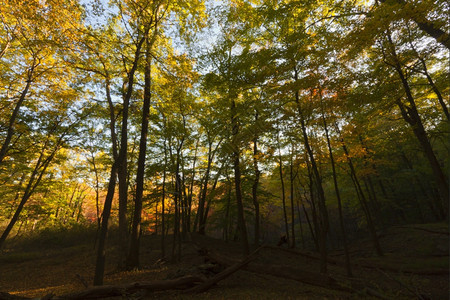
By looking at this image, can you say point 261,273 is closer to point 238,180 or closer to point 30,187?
point 238,180

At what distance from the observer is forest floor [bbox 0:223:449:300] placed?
6172mm

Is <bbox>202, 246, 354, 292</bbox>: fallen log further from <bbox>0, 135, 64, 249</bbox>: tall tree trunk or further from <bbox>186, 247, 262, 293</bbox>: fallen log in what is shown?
<bbox>0, 135, 64, 249</bbox>: tall tree trunk

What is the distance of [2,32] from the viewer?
31.8ft

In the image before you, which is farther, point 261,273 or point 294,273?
point 261,273

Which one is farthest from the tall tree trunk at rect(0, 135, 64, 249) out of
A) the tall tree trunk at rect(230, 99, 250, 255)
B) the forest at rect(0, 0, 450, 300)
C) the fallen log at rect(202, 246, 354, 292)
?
the fallen log at rect(202, 246, 354, 292)

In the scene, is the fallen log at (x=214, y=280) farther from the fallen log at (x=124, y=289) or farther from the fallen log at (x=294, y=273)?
the fallen log at (x=124, y=289)

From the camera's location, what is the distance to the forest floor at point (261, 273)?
617cm

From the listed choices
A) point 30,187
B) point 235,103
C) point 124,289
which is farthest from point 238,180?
point 30,187

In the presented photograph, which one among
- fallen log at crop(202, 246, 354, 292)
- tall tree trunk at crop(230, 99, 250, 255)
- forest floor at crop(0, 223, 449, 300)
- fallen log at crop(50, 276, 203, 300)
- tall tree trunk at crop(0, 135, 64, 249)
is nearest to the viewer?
fallen log at crop(50, 276, 203, 300)

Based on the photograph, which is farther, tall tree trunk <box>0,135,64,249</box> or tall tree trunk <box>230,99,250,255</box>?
tall tree trunk <box>0,135,64,249</box>

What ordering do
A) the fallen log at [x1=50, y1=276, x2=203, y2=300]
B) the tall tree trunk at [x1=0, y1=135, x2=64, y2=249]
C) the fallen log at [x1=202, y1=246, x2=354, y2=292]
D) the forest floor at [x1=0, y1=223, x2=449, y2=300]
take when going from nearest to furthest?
the fallen log at [x1=50, y1=276, x2=203, y2=300] < the forest floor at [x1=0, y1=223, x2=449, y2=300] < the fallen log at [x1=202, y1=246, x2=354, y2=292] < the tall tree trunk at [x1=0, y1=135, x2=64, y2=249]

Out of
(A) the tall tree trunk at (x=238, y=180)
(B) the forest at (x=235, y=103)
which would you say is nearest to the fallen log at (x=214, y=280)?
(B) the forest at (x=235, y=103)

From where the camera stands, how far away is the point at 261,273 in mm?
7496

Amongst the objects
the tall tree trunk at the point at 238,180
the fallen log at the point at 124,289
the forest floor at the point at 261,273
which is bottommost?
the forest floor at the point at 261,273
